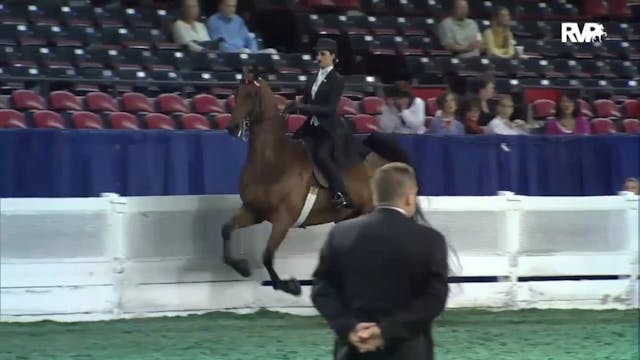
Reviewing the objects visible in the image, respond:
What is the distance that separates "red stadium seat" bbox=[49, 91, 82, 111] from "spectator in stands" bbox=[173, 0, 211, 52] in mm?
2718

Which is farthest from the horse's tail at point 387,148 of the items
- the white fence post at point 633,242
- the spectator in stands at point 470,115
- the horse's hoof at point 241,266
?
the spectator in stands at point 470,115

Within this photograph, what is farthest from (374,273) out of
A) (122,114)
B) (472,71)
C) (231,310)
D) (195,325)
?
(472,71)

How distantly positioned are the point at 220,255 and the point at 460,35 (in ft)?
27.2

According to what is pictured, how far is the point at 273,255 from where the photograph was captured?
1122 centimetres

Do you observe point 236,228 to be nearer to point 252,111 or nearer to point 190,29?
point 252,111

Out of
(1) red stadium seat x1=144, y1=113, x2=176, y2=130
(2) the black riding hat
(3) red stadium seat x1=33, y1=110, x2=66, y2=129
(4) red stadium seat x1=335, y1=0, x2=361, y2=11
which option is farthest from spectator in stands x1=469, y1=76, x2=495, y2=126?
(3) red stadium seat x1=33, y1=110, x2=66, y2=129

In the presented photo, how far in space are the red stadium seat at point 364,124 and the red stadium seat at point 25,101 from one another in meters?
3.84

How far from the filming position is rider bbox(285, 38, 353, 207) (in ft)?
37.2

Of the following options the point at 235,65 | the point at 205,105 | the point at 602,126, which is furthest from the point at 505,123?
the point at 235,65

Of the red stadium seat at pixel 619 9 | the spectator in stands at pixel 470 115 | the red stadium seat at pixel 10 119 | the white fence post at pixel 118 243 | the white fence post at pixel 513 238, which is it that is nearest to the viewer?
the white fence post at pixel 118 243

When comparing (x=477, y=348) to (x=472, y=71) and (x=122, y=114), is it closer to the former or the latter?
(x=122, y=114)

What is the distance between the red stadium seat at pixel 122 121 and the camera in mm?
13711

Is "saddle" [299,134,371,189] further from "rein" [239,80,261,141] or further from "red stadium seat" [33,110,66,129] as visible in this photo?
"red stadium seat" [33,110,66,129]

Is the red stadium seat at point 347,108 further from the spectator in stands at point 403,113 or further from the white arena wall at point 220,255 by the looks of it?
the white arena wall at point 220,255
